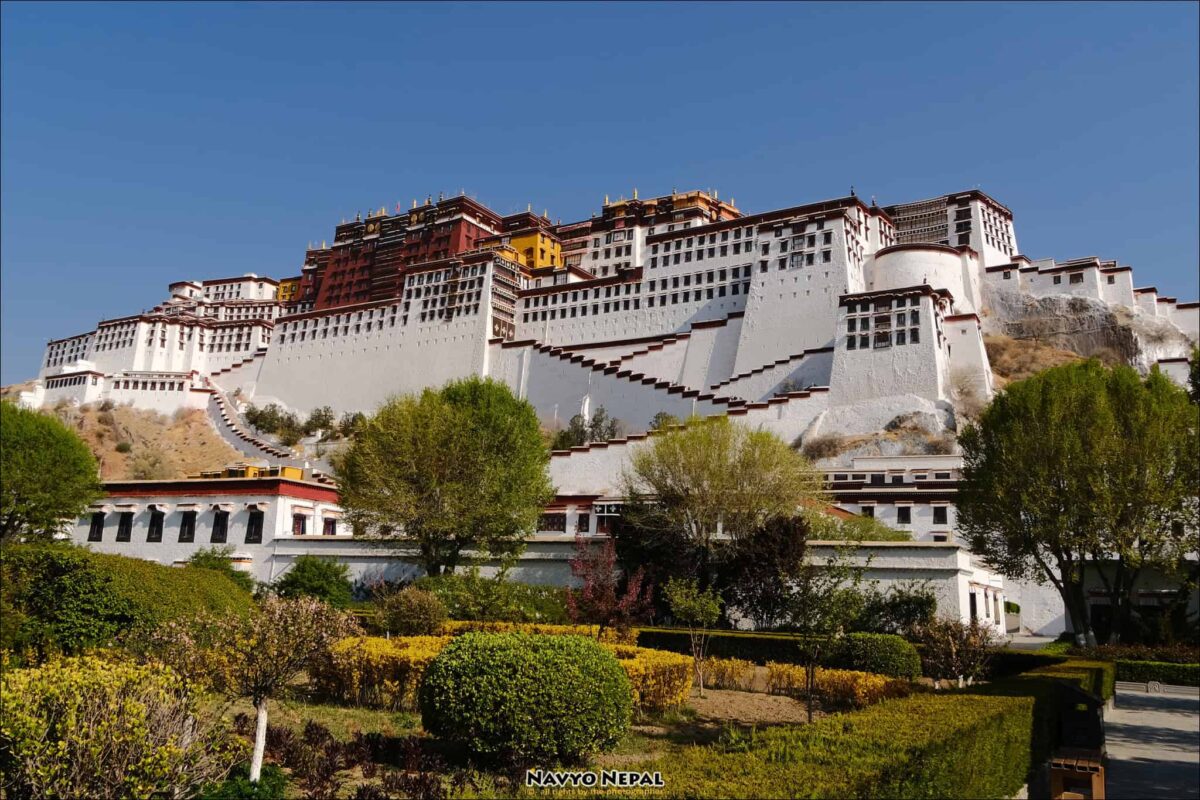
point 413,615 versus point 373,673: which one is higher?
point 413,615

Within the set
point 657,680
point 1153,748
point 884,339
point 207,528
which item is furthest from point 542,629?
point 884,339

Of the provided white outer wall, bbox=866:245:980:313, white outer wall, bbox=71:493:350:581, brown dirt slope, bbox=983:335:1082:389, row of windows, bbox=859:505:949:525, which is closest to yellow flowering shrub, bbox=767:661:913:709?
row of windows, bbox=859:505:949:525

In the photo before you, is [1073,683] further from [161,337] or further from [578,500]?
[161,337]

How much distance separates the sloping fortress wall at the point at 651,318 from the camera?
177 ft

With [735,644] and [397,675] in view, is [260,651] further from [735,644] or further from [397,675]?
[735,644]

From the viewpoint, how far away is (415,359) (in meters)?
73.2

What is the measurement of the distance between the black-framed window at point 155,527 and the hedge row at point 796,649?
22288 mm

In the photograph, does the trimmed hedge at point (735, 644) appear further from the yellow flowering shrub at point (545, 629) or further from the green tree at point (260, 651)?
the green tree at point (260, 651)

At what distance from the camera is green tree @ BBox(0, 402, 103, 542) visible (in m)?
34.5

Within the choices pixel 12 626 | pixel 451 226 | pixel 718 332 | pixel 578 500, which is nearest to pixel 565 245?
pixel 451 226

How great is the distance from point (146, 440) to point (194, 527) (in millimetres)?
49122

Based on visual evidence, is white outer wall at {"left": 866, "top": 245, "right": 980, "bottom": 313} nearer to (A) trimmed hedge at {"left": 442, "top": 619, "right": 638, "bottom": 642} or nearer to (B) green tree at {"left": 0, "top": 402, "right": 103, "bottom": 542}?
(A) trimmed hedge at {"left": 442, "top": 619, "right": 638, "bottom": 642}

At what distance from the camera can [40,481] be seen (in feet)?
115

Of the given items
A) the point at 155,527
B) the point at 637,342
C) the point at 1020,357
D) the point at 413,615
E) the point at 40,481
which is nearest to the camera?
the point at 413,615
